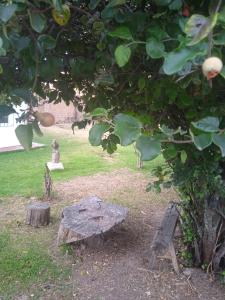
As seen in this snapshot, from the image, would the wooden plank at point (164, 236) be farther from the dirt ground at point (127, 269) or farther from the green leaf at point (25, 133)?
the green leaf at point (25, 133)

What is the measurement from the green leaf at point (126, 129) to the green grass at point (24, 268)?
3.27 metres

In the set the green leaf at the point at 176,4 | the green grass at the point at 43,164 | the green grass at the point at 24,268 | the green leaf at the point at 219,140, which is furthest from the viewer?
the green grass at the point at 43,164

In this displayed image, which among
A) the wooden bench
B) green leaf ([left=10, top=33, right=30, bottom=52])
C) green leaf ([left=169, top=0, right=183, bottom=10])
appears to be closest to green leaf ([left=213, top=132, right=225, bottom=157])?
green leaf ([left=169, top=0, right=183, bottom=10])

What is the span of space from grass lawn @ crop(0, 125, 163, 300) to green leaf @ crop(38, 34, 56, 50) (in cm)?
297

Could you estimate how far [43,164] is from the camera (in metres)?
8.98

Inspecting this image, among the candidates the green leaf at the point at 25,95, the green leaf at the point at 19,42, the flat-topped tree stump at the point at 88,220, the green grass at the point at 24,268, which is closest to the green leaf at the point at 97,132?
the green leaf at the point at 25,95

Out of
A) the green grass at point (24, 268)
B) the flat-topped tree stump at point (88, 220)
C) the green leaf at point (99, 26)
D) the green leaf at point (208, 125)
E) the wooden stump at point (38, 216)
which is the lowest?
the green grass at point (24, 268)

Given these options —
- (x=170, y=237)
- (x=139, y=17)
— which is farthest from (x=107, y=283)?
(x=139, y=17)

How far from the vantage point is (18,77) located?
120 centimetres

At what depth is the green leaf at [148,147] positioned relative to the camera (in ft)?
2.19

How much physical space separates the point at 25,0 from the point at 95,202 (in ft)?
14.4

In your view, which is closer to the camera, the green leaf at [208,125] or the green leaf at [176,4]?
the green leaf at [208,125]

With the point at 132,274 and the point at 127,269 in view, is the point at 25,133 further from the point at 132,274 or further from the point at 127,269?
the point at 127,269

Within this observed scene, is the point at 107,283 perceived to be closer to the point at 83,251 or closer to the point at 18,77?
the point at 83,251
